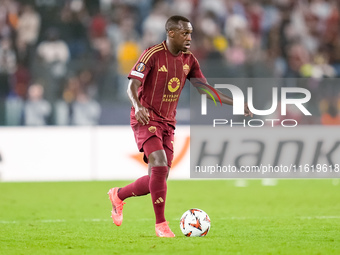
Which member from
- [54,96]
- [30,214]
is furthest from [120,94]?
[30,214]

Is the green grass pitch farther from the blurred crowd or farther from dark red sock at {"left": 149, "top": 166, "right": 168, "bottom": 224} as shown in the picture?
the blurred crowd

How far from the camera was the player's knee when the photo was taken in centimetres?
679

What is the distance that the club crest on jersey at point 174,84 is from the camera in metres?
7.02

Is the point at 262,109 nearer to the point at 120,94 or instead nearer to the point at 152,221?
the point at 120,94

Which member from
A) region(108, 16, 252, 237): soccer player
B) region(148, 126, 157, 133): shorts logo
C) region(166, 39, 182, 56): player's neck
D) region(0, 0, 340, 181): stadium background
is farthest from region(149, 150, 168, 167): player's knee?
region(0, 0, 340, 181): stadium background

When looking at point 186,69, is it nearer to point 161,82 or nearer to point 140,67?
point 161,82

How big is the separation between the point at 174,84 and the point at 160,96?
0.61ft

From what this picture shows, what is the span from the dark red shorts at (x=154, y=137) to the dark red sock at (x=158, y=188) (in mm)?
195

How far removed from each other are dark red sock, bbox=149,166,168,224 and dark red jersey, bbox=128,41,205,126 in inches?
20.7

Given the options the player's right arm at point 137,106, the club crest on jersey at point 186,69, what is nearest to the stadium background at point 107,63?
the club crest on jersey at point 186,69

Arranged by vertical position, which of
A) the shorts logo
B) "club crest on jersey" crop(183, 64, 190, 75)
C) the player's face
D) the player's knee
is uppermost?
the player's face

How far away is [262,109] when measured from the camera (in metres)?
13.6

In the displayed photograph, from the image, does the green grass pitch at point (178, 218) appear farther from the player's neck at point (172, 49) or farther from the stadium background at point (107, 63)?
the player's neck at point (172, 49)

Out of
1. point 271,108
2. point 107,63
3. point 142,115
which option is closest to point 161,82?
point 142,115
